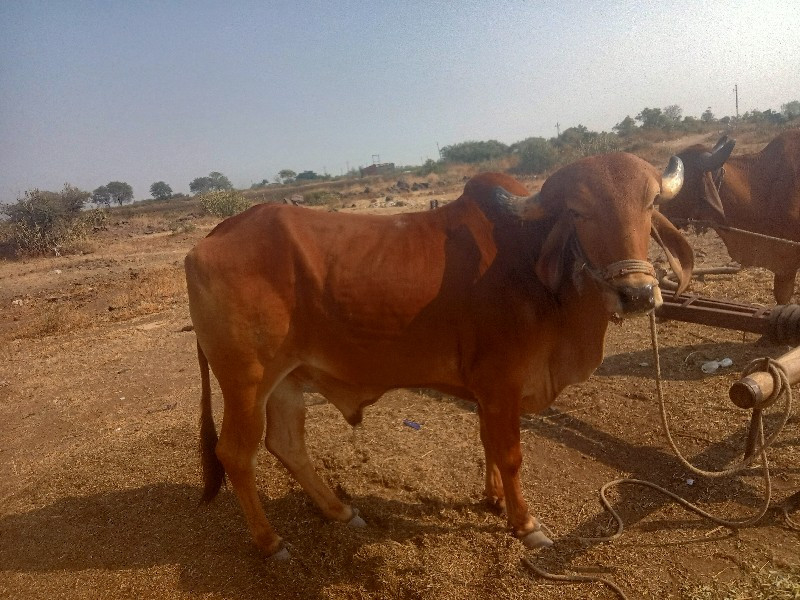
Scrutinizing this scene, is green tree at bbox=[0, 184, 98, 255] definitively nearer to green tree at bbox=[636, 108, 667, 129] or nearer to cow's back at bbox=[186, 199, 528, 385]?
cow's back at bbox=[186, 199, 528, 385]

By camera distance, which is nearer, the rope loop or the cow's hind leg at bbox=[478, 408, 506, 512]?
the rope loop

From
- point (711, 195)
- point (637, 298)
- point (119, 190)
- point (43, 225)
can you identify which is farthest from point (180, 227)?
point (119, 190)

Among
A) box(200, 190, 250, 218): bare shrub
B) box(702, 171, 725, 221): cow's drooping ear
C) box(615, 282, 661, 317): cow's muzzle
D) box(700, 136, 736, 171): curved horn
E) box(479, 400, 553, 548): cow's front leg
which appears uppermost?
box(200, 190, 250, 218): bare shrub

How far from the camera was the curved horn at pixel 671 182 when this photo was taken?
10.2 feet

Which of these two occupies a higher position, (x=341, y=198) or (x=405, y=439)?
(x=341, y=198)

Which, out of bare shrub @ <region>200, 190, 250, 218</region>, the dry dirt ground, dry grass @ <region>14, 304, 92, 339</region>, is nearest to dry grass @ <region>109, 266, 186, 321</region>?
dry grass @ <region>14, 304, 92, 339</region>

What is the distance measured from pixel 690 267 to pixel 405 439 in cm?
Answer: 272

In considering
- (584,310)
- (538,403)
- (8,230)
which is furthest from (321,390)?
(8,230)

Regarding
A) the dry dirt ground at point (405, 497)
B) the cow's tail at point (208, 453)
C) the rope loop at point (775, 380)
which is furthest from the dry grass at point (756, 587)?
the cow's tail at point (208, 453)

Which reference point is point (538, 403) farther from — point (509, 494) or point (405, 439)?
point (405, 439)

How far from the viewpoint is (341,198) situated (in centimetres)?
3809

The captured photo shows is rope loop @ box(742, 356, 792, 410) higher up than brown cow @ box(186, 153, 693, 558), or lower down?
lower down

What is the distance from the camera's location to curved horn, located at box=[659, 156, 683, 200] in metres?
3.11

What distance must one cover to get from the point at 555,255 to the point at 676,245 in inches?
32.6
